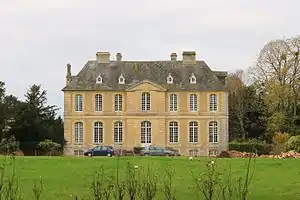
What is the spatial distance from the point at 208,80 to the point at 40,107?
48.5 feet

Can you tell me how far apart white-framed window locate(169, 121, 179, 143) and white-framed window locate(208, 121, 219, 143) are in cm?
278

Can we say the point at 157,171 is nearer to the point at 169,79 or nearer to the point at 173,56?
the point at 169,79

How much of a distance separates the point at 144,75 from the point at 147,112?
3193mm

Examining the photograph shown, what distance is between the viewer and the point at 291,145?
132ft

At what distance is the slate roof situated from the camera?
52.6 m

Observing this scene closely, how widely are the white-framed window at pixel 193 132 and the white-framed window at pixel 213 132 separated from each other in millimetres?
1173

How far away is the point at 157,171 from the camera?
67.0ft

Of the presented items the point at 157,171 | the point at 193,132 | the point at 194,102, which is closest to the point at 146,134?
the point at 193,132

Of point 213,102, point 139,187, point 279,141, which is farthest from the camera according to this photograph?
point 213,102

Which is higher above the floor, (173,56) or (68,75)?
(173,56)

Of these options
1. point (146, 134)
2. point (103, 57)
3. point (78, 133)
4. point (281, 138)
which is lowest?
point (281, 138)

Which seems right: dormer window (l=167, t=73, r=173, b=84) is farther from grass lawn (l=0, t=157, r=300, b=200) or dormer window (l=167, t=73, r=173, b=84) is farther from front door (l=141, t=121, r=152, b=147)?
grass lawn (l=0, t=157, r=300, b=200)

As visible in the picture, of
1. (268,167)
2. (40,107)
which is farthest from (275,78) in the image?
(268,167)

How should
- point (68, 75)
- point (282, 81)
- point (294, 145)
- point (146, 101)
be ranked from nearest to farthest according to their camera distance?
point (294, 145) < point (282, 81) < point (146, 101) < point (68, 75)
